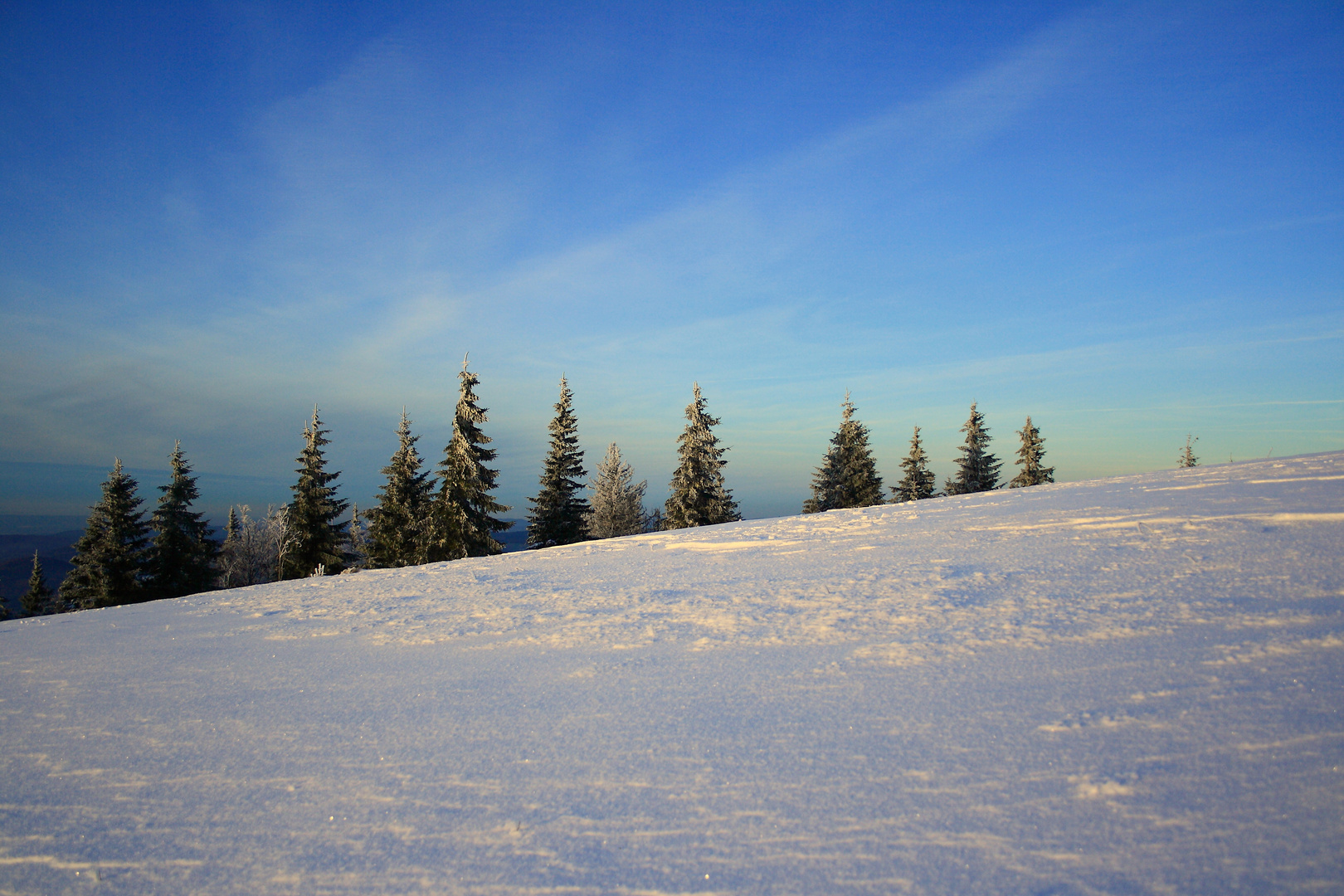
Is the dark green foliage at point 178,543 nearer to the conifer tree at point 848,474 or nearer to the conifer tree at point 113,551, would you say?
the conifer tree at point 113,551

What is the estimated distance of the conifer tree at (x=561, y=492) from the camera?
30.8 m

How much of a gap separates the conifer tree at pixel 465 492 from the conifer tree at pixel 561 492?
3275 millimetres

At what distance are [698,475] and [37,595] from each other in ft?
155

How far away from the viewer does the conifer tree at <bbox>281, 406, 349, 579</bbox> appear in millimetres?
29875

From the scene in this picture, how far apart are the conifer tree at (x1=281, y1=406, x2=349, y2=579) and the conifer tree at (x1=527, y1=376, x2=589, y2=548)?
952cm

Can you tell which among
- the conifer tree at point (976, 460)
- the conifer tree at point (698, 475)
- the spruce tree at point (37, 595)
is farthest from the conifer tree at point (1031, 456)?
the spruce tree at point (37, 595)

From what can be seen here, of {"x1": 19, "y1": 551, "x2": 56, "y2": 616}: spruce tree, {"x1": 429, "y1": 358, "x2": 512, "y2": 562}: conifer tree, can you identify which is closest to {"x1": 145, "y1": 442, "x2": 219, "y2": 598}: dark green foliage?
{"x1": 429, "y1": 358, "x2": 512, "y2": 562}: conifer tree

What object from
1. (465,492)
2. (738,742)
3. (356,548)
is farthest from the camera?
(356,548)

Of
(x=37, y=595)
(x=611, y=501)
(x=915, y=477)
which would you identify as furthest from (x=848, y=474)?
(x=37, y=595)

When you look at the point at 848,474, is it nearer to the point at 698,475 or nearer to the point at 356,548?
the point at 698,475

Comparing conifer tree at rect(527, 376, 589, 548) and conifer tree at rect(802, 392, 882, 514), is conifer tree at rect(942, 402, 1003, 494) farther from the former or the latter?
conifer tree at rect(527, 376, 589, 548)

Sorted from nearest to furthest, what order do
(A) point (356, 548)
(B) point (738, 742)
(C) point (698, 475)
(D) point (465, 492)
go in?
1. (B) point (738, 742)
2. (D) point (465, 492)
3. (C) point (698, 475)
4. (A) point (356, 548)

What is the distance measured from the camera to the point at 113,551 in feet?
94.9

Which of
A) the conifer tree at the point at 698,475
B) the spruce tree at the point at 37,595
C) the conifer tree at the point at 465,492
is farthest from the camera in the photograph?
the spruce tree at the point at 37,595
